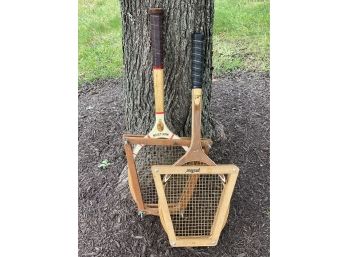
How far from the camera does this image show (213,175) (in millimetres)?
2352

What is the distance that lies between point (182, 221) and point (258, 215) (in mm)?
375

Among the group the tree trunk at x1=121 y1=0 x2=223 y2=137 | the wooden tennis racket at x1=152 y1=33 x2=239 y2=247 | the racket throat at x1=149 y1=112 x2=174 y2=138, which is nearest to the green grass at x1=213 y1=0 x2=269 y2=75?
the tree trunk at x1=121 y1=0 x2=223 y2=137

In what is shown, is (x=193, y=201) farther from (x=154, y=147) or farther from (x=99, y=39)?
(x=99, y=39)

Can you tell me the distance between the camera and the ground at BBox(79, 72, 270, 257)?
96.3 inches

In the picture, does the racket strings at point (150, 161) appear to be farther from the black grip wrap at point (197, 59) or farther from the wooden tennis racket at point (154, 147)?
the black grip wrap at point (197, 59)

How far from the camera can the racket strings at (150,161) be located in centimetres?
241

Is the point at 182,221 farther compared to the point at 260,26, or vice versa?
the point at 260,26

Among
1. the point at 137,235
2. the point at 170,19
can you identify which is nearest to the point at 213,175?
the point at 137,235

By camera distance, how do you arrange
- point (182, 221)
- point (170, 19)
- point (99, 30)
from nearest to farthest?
1. point (170, 19)
2. point (182, 221)
3. point (99, 30)

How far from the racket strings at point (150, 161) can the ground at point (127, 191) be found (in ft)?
0.30

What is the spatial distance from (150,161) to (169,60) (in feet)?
1.53

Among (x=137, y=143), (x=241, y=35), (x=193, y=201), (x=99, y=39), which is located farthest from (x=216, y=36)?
(x=193, y=201)

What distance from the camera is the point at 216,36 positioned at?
2561mm
